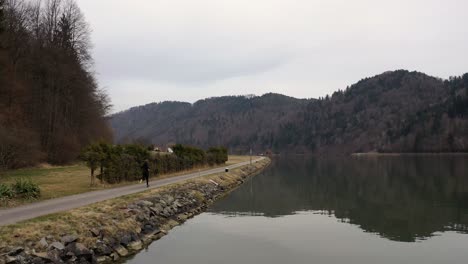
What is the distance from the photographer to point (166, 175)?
46.6 metres

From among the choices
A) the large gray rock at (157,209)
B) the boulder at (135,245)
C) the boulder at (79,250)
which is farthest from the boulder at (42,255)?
the large gray rock at (157,209)

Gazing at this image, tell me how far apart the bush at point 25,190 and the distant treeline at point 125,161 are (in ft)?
24.6

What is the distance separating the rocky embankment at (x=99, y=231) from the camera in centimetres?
1470

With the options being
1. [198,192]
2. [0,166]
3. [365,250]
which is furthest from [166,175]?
[365,250]

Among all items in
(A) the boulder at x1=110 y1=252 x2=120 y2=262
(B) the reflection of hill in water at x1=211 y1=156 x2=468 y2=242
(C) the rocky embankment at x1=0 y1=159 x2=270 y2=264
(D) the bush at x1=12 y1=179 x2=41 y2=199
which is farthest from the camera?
(B) the reflection of hill in water at x1=211 y1=156 x2=468 y2=242

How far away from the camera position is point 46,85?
53906 mm

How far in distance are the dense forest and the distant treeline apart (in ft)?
25.5

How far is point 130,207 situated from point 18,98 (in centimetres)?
2950

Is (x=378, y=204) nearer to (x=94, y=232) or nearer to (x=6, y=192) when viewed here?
(x=94, y=232)

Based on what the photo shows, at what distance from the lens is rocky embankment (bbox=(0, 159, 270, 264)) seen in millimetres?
14703

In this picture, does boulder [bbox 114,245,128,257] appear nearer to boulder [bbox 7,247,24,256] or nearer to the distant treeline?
boulder [bbox 7,247,24,256]

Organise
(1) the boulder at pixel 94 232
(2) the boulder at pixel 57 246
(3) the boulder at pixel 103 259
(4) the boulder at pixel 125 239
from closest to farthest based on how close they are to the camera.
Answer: (2) the boulder at pixel 57 246 < (3) the boulder at pixel 103 259 < (1) the boulder at pixel 94 232 < (4) the boulder at pixel 125 239

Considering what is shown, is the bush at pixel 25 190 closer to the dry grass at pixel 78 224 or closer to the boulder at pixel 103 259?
the dry grass at pixel 78 224

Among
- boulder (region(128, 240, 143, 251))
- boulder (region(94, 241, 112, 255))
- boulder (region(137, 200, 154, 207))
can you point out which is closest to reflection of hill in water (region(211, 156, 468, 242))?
boulder (region(137, 200, 154, 207))
